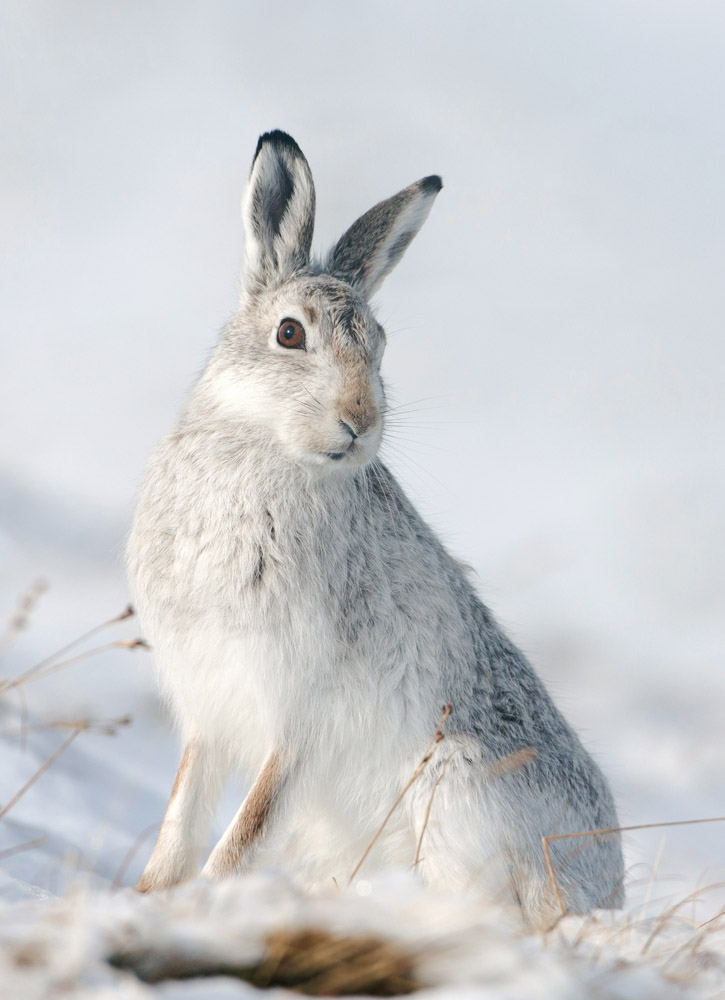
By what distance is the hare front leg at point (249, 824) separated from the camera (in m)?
4.14

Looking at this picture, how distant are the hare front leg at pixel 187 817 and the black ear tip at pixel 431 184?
3.06m

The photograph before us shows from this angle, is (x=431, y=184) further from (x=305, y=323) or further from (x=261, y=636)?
(x=261, y=636)

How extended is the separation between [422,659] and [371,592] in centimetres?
41

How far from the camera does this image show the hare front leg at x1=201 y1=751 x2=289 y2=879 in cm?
414

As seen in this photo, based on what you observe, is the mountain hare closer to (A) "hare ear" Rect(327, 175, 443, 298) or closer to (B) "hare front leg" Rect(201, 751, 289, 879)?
(B) "hare front leg" Rect(201, 751, 289, 879)

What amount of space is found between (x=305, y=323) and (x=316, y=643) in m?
1.53

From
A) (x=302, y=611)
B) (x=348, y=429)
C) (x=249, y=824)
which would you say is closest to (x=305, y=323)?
(x=348, y=429)

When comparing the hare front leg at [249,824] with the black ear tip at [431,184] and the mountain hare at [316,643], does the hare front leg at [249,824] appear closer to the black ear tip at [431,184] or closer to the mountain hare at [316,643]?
the mountain hare at [316,643]

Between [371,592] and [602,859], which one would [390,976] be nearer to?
[371,592]

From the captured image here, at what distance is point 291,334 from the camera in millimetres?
4695

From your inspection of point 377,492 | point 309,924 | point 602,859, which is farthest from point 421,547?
point 309,924

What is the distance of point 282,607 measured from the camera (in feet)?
14.3

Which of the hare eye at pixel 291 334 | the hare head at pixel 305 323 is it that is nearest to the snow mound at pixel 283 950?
the hare head at pixel 305 323

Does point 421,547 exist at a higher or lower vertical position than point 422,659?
higher
